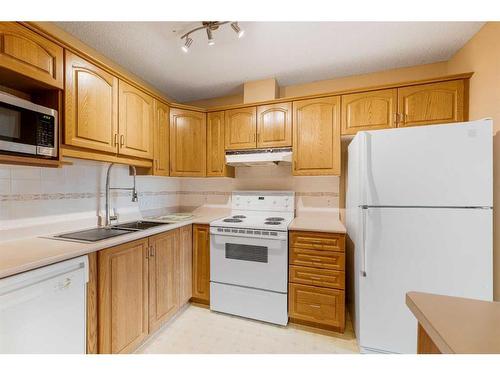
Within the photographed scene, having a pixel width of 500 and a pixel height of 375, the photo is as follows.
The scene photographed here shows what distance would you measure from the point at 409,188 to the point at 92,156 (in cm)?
218

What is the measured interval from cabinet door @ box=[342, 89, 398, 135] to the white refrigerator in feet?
1.77

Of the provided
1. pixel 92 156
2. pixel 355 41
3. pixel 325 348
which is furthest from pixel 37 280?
pixel 355 41

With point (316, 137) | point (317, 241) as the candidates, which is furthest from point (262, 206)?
point (316, 137)

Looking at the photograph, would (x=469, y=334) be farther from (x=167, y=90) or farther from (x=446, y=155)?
(x=167, y=90)

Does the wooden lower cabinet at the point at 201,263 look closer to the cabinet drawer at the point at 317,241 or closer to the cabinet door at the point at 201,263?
the cabinet door at the point at 201,263

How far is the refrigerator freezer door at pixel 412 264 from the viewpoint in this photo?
4.33ft

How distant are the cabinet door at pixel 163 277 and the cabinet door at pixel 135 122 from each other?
2.56ft

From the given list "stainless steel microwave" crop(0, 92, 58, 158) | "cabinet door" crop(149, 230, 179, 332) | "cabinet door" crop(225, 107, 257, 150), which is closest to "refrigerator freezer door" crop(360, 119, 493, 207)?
"cabinet door" crop(225, 107, 257, 150)

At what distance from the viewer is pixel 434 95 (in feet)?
5.85

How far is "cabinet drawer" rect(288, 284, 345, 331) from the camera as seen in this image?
5.89 ft

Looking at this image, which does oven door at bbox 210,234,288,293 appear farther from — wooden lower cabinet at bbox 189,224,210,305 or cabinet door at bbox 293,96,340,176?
cabinet door at bbox 293,96,340,176

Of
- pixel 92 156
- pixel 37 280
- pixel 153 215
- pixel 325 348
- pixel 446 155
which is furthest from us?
pixel 153 215

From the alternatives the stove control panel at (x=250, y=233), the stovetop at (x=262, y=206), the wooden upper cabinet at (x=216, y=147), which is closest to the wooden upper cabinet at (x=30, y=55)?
the wooden upper cabinet at (x=216, y=147)

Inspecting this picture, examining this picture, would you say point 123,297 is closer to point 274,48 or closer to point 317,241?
point 317,241
